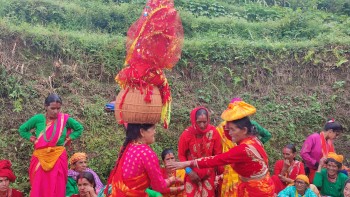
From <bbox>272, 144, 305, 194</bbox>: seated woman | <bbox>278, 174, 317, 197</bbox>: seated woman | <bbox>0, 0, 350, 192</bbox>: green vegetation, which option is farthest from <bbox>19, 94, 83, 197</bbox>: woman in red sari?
<bbox>272, 144, 305, 194</bbox>: seated woman

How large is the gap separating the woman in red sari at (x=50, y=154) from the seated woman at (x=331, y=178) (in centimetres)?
403

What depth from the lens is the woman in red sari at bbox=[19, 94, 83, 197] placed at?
6320 mm

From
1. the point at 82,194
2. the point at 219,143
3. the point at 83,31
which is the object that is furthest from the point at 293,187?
the point at 83,31

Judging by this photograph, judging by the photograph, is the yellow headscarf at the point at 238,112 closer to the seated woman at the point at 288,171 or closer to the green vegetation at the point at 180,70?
the seated woman at the point at 288,171

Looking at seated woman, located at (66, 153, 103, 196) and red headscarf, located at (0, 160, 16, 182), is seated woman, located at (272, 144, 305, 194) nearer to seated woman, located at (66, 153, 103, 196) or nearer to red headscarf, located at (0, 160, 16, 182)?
seated woman, located at (66, 153, 103, 196)

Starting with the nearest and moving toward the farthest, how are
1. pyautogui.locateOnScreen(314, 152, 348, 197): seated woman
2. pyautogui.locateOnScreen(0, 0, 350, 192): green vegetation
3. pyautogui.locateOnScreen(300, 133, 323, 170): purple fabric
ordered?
pyautogui.locateOnScreen(314, 152, 348, 197): seated woman, pyautogui.locateOnScreen(300, 133, 323, 170): purple fabric, pyautogui.locateOnScreen(0, 0, 350, 192): green vegetation

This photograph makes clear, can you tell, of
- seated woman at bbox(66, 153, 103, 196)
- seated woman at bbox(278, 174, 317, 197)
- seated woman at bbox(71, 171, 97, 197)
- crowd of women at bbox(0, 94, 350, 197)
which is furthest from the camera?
seated woman at bbox(66, 153, 103, 196)

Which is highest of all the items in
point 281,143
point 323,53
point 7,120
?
point 323,53

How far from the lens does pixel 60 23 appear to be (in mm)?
11148

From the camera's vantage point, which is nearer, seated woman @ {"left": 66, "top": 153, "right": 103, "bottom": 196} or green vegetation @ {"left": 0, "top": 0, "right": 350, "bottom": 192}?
seated woman @ {"left": 66, "top": 153, "right": 103, "bottom": 196}

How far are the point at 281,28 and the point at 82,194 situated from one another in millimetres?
8390

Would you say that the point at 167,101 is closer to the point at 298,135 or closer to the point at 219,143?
the point at 219,143

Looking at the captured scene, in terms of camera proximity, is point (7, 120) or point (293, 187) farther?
point (7, 120)

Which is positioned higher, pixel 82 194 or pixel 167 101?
pixel 167 101
